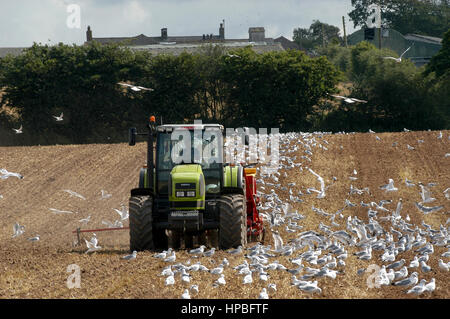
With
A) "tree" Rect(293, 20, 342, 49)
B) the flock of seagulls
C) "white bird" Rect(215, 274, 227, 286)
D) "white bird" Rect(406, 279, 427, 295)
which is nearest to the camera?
"white bird" Rect(406, 279, 427, 295)

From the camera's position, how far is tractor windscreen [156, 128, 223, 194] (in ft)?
44.1

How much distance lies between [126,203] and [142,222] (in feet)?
33.8

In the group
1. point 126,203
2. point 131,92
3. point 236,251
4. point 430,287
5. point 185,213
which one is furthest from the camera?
point 131,92

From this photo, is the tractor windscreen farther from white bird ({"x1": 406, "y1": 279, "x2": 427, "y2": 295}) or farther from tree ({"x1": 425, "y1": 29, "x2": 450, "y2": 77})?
tree ({"x1": 425, "y1": 29, "x2": 450, "y2": 77})

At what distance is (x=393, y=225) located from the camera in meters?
17.8

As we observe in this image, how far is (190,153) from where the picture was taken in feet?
44.3

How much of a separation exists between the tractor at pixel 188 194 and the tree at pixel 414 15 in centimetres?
9197

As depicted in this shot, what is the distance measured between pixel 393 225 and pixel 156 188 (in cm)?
721

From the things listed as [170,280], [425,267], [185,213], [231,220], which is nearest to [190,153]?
[185,213]

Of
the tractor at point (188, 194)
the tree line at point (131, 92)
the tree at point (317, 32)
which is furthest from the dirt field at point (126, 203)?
the tree at point (317, 32)

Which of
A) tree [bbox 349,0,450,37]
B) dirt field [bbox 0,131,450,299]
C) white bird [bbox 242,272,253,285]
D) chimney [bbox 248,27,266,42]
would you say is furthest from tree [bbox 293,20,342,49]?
white bird [bbox 242,272,253,285]

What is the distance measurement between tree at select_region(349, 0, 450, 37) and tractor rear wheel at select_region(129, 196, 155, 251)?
306ft

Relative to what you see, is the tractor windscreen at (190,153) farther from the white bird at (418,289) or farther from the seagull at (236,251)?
the white bird at (418,289)

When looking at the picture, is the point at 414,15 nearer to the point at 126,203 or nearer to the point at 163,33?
the point at 163,33
